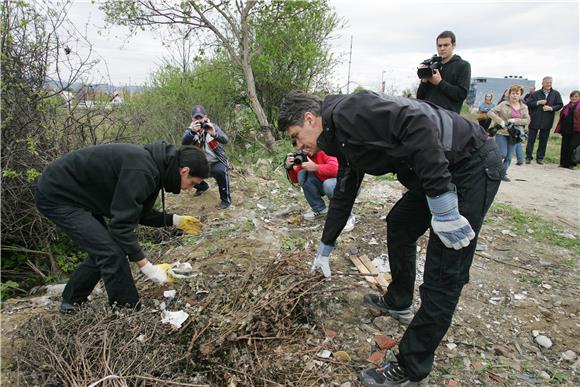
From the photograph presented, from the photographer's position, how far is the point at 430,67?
365 cm

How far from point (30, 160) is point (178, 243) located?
5.42 ft

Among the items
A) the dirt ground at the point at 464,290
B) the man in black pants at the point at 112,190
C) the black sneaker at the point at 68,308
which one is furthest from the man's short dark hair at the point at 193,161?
the black sneaker at the point at 68,308

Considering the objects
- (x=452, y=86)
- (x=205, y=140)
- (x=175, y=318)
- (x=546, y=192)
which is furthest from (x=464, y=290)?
(x=546, y=192)

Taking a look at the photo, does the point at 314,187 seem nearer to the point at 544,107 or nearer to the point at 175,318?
the point at 175,318

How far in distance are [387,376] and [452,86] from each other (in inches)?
112

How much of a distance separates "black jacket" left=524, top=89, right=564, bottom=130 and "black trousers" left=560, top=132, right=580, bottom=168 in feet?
1.35

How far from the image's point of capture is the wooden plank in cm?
303

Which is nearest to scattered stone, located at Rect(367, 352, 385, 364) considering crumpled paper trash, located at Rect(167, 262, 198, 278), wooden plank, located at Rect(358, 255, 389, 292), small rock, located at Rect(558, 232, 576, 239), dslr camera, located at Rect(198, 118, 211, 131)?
wooden plank, located at Rect(358, 255, 389, 292)

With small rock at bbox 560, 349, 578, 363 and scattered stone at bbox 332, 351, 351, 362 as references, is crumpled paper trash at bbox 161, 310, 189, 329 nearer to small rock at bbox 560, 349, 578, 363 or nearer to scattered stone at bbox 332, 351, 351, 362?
scattered stone at bbox 332, 351, 351, 362

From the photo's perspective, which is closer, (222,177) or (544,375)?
(544,375)

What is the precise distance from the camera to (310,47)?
935 cm

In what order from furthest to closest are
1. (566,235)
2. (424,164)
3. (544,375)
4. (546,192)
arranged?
1. (546,192)
2. (566,235)
3. (544,375)
4. (424,164)

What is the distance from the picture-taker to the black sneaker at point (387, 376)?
6.72 ft

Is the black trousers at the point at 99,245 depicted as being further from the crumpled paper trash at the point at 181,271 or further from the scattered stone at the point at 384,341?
the scattered stone at the point at 384,341
